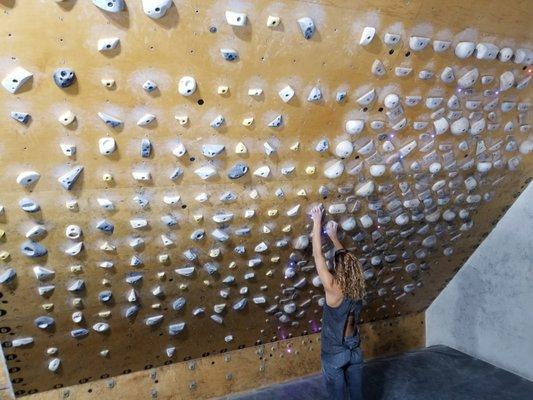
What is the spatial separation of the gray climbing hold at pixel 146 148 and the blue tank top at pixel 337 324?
1.29 m

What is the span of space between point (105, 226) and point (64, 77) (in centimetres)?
74

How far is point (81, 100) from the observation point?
5.31 ft

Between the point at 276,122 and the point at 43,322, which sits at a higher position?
the point at 276,122

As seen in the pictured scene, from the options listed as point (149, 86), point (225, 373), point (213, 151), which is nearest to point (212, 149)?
→ point (213, 151)

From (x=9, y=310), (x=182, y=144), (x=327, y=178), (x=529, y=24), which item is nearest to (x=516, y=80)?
(x=529, y=24)

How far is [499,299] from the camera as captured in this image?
11.9 ft

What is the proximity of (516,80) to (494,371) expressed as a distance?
2.50 metres

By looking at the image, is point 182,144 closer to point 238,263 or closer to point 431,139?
point 238,263

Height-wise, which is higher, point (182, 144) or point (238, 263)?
point (182, 144)

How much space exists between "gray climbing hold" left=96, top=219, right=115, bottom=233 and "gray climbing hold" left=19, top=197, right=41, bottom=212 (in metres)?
0.28

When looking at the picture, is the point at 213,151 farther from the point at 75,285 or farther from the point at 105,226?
the point at 75,285

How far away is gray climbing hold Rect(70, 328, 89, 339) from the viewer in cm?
253

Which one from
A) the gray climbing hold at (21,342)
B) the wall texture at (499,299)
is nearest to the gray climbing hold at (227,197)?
the gray climbing hold at (21,342)

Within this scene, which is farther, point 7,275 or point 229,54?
point 7,275
